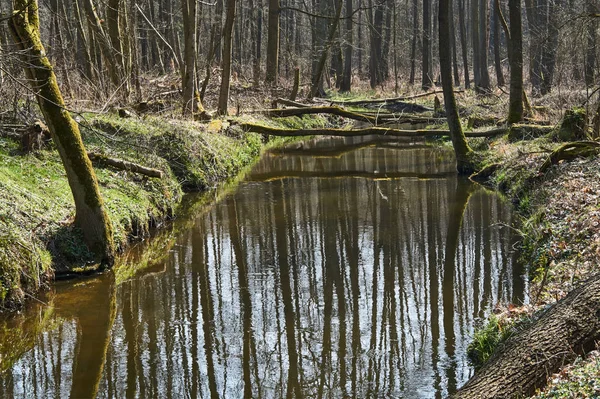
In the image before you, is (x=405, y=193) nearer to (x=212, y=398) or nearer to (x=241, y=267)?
(x=241, y=267)

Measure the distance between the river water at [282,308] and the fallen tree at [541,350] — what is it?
46.8 inches

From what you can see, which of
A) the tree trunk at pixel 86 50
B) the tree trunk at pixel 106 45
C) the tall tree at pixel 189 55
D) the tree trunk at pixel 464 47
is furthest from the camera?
the tree trunk at pixel 464 47

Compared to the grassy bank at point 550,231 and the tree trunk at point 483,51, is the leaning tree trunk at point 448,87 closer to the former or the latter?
the grassy bank at point 550,231

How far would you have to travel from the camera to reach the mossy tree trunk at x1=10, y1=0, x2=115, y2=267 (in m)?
9.63

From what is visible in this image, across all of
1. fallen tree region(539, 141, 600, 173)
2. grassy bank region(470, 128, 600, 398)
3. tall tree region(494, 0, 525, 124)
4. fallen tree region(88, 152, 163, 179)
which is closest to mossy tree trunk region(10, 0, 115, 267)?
fallen tree region(88, 152, 163, 179)

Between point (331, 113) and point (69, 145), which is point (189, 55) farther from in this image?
point (69, 145)

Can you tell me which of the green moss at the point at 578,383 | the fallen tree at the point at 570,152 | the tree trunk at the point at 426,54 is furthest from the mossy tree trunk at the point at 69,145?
the tree trunk at the point at 426,54

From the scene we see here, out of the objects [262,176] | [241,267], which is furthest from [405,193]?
[241,267]

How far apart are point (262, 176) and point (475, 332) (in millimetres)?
12547

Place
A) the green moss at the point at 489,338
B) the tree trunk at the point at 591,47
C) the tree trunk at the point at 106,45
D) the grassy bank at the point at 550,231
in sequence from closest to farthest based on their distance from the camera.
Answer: the grassy bank at the point at 550,231 → the green moss at the point at 489,338 → the tree trunk at the point at 591,47 → the tree trunk at the point at 106,45

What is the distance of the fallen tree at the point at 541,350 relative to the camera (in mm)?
5309

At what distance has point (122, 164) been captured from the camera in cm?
1355

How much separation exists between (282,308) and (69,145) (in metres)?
4.15

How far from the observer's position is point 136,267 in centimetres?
1123
